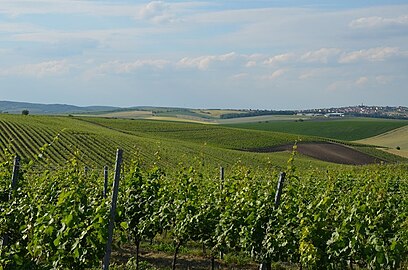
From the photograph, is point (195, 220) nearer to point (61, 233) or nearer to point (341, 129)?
point (61, 233)

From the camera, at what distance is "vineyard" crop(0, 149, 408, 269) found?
7.08 meters

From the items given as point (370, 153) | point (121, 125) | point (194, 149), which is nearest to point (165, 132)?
point (121, 125)

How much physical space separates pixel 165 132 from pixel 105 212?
226 ft

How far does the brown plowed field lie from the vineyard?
4931 cm

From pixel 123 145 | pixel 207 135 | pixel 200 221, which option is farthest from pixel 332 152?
pixel 200 221

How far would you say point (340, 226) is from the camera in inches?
318

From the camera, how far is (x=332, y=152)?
212 feet

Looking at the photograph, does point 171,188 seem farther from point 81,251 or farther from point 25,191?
point 81,251

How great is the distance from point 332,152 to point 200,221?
57384mm

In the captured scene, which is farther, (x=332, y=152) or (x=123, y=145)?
(x=332, y=152)

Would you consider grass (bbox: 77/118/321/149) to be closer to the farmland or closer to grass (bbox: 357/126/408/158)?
grass (bbox: 357/126/408/158)

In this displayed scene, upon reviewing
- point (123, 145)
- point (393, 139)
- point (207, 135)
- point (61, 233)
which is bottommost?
point (393, 139)

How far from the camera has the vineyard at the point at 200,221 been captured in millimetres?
7082

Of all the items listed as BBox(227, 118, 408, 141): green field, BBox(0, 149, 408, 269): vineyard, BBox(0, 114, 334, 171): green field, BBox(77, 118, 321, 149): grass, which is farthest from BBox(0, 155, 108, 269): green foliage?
BBox(227, 118, 408, 141): green field
